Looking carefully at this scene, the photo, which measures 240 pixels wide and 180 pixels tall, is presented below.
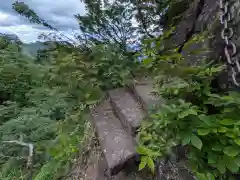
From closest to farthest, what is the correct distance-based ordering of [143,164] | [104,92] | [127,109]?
1. [143,164]
2. [127,109]
3. [104,92]

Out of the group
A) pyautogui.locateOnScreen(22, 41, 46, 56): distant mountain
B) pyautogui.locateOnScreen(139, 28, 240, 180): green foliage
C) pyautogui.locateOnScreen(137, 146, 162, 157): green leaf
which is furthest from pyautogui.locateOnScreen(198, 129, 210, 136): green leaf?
pyautogui.locateOnScreen(22, 41, 46, 56): distant mountain

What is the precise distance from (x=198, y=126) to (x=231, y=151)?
0.48 ft

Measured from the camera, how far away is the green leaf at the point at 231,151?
0.81 m

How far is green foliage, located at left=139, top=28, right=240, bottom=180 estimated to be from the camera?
85cm

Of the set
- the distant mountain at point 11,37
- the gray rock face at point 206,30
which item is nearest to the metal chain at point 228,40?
the gray rock face at point 206,30

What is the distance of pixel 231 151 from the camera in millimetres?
820

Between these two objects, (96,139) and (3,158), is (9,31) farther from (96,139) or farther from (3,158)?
(96,139)

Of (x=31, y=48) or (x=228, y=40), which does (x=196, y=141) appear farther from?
(x=31, y=48)

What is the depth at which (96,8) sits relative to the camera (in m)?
2.89

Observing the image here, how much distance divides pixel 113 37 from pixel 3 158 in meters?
1.86

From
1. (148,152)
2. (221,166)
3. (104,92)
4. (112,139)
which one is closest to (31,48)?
(104,92)

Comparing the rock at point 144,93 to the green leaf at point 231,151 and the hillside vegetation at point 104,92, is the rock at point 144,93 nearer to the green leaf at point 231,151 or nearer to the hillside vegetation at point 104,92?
the hillside vegetation at point 104,92

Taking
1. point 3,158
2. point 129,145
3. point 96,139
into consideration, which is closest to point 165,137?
point 129,145

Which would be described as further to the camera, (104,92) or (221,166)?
(104,92)
